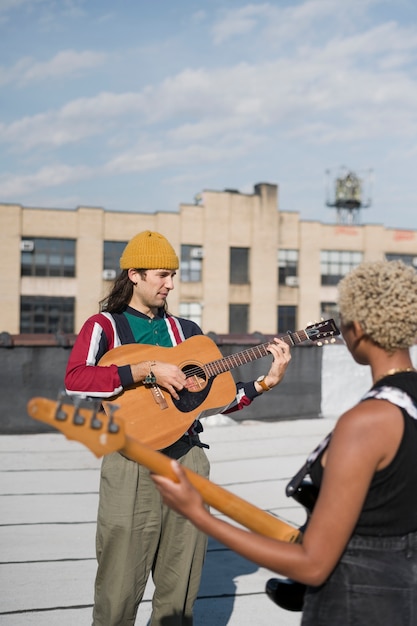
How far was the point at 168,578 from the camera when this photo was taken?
3453mm

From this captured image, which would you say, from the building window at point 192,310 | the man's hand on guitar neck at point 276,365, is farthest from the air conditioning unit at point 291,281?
the man's hand on guitar neck at point 276,365

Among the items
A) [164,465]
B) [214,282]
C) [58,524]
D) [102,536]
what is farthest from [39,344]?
[214,282]

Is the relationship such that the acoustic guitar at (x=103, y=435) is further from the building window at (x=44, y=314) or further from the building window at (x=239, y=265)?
the building window at (x=239, y=265)

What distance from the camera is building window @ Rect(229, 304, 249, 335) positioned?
53.9 m

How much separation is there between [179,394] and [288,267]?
176 ft

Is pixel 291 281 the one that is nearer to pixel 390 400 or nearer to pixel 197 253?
pixel 197 253

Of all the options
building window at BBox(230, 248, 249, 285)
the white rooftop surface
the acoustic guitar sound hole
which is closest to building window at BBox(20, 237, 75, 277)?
building window at BBox(230, 248, 249, 285)

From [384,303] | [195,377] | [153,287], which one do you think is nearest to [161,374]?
[195,377]

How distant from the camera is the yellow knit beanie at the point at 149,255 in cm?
369

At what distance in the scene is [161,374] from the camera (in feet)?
11.6

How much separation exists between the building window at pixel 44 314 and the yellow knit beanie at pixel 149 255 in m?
47.0

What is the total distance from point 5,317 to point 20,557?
45.4 metres

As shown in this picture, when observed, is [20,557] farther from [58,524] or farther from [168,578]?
[168,578]

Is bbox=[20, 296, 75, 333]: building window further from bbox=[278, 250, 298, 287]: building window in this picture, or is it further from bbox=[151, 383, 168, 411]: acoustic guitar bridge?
bbox=[151, 383, 168, 411]: acoustic guitar bridge
